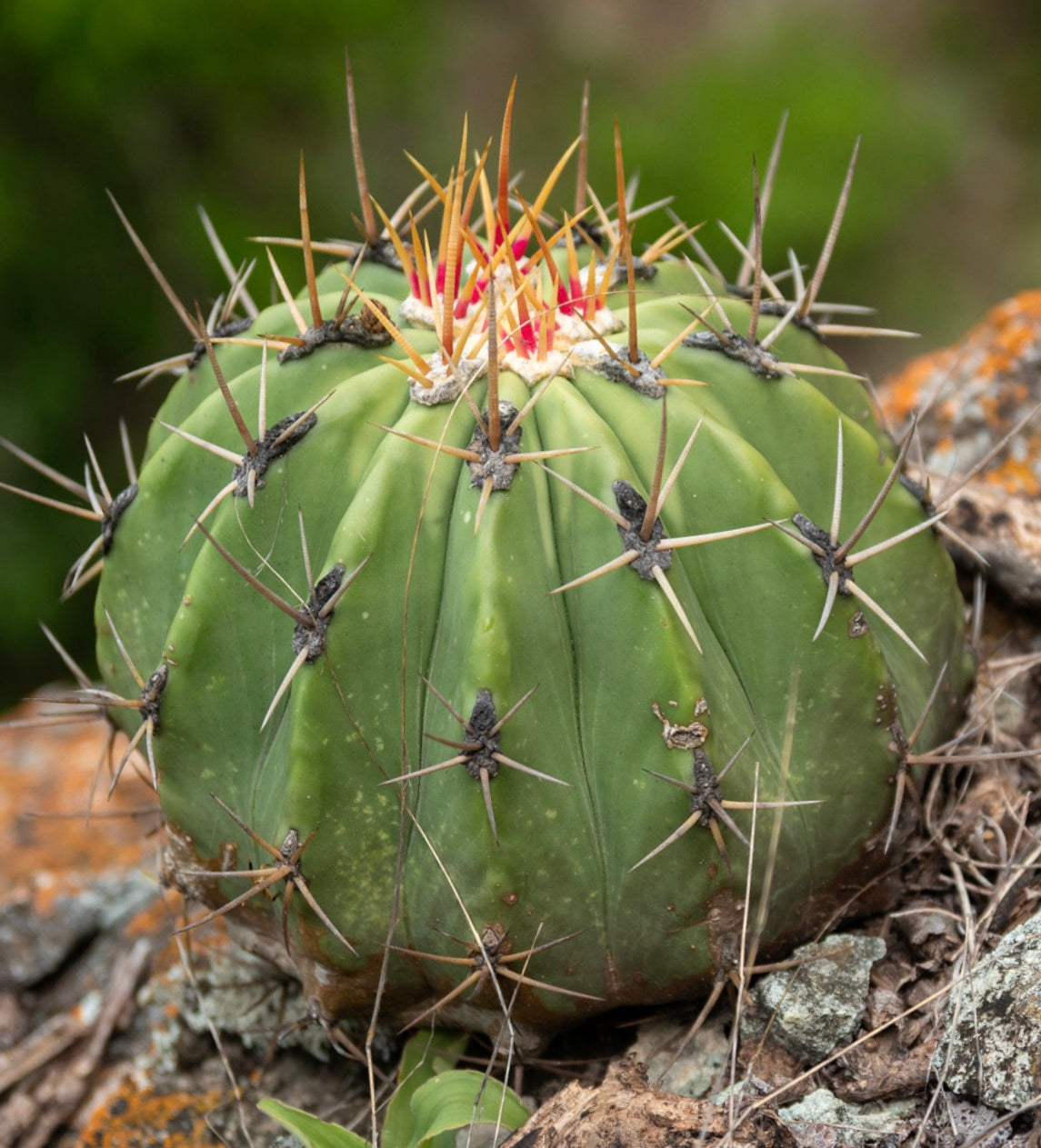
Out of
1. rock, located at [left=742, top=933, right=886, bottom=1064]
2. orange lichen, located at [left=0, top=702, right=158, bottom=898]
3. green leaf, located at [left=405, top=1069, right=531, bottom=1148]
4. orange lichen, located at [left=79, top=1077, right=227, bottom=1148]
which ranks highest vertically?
rock, located at [left=742, top=933, right=886, bottom=1064]

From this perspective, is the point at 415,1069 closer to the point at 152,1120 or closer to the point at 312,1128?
the point at 312,1128

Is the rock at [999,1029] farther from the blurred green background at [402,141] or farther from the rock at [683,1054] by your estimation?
the blurred green background at [402,141]

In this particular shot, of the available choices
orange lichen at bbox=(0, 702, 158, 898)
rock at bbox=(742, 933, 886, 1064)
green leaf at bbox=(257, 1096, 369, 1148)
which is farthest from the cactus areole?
orange lichen at bbox=(0, 702, 158, 898)

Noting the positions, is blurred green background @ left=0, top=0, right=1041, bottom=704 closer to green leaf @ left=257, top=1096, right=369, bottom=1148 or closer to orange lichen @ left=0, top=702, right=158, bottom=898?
orange lichen @ left=0, top=702, right=158, bottom=898

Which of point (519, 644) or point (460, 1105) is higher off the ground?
point (519, 644)

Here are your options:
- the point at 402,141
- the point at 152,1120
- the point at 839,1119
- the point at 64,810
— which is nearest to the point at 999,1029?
the point at 839,1119

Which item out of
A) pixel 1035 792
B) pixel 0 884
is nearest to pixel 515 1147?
pixel 1035 792

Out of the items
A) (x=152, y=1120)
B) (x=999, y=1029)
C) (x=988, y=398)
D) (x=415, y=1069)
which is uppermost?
(x=988, y=398)
